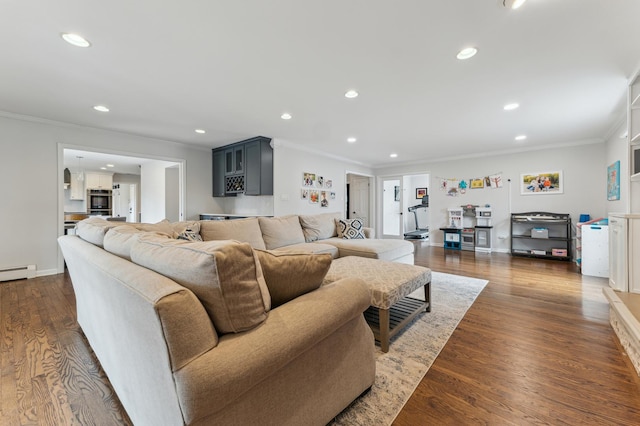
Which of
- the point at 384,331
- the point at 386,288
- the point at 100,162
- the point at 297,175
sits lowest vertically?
the point at 384,331

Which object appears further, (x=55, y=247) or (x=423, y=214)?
(x=423, y=214)

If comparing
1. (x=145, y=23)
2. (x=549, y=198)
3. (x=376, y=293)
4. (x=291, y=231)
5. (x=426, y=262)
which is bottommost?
(x=426, y=262)

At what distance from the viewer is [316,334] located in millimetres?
1060

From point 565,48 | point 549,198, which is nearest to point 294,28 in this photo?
point 565,48

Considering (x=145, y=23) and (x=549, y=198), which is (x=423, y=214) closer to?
(x=549, y=198)

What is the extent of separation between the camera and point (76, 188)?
8.33 m

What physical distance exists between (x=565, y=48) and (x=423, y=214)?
7924 mm

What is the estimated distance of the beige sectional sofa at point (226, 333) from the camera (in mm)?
754

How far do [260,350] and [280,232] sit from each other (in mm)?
2807

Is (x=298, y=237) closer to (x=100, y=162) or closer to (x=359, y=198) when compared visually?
(x=359, y=198)

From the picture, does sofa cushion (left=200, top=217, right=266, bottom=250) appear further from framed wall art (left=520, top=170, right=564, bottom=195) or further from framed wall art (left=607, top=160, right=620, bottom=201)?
framed wall art (left=520, top=170, right=564, bottom=195)

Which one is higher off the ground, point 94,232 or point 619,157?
point 619,157

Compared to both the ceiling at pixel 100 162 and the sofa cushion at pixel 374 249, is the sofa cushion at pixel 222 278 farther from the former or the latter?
the ceiling at pixel 100 162

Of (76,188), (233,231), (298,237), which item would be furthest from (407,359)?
(76,188)
